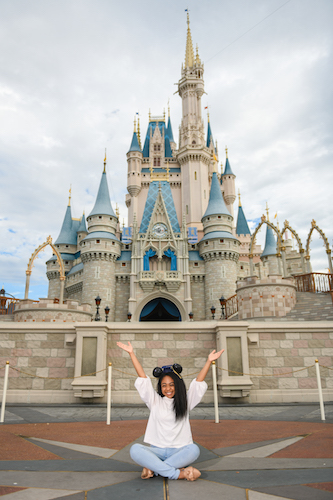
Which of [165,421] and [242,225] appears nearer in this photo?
[165,421]

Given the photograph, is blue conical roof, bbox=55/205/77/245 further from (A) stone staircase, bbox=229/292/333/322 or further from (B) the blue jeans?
(B) the blue jeans

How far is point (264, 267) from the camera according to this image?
4547cm

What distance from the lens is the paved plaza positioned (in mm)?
3195

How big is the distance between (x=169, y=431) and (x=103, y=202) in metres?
38.7

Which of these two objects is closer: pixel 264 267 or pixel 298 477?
pixel 298 477

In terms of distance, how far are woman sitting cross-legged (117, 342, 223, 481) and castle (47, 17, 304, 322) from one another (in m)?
25.6

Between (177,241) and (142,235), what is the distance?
4010 millimetres

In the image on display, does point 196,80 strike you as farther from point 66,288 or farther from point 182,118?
point 66,288

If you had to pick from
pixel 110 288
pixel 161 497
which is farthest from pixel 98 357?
pixel 110 288

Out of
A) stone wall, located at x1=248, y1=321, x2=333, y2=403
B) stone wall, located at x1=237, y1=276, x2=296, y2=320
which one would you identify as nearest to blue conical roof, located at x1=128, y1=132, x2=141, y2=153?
stone wall, located at x1=237, y1=276, x2=296, y2=320

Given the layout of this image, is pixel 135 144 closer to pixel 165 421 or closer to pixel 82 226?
pixel 82 226

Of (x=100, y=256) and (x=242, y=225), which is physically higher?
(x=242, y=225)

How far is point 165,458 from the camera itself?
371 centimetres

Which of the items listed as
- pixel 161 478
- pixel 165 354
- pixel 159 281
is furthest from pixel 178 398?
pixel 159 281
